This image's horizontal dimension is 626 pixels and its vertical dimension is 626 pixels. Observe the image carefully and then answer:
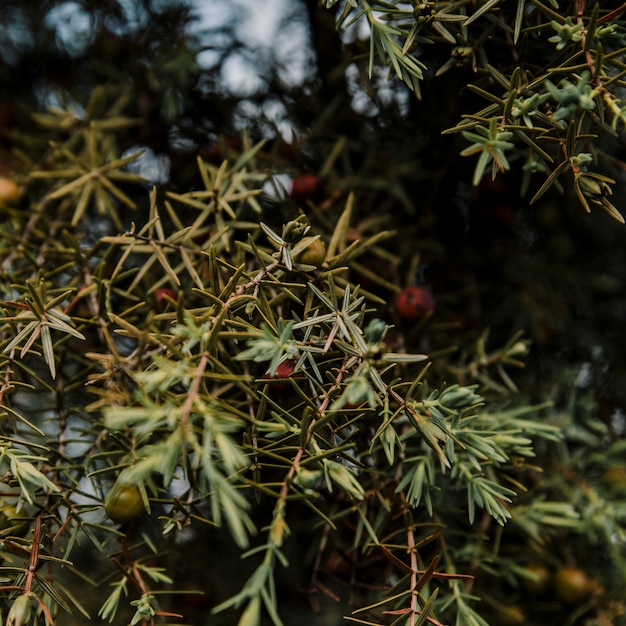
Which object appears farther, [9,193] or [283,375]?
[9,193]

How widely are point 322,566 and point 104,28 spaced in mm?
1008

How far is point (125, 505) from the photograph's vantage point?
65 centimetres

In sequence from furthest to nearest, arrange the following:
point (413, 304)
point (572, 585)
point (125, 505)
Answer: point (572, 585), point (413, 304), point (125, 505)

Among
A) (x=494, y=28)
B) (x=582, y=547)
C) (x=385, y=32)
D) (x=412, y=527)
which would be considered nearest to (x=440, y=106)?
(x=494, y=28)

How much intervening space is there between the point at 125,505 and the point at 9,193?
0.56 meters

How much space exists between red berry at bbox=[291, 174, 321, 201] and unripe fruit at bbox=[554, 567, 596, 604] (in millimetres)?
735

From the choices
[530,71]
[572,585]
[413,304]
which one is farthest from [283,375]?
[572,585]

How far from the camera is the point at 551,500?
0.96m

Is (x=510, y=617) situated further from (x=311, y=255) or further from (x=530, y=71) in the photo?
(x=530, y=71)

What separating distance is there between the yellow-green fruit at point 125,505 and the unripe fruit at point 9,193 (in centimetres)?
53

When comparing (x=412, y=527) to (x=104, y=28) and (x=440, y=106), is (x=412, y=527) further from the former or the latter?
(x=104, y=28)

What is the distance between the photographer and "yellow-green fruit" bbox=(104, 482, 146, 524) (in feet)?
2.12

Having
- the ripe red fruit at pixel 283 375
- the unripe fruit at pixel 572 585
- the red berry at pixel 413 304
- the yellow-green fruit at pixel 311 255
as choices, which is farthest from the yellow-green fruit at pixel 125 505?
the unripe fruit at pixel 572 585

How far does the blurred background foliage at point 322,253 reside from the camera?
2.37 ft
